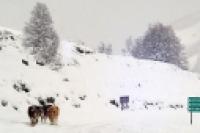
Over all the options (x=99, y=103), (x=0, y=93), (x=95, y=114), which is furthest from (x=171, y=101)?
(x=0, y=93)

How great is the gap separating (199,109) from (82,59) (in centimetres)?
3926

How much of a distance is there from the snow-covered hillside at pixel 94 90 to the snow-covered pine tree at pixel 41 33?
5.27 ft

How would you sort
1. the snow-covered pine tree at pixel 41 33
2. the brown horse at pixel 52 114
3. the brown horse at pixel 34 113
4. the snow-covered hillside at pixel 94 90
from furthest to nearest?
the snow-covered pine tree at pixel 41 33
the brown horse at pixel 52 114
the brown horse at pixel 34 113
the snow-covered hillside at pixel 94 90

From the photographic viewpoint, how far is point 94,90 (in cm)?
5391

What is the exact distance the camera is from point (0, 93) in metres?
39.1

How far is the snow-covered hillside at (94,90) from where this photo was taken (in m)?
26.4

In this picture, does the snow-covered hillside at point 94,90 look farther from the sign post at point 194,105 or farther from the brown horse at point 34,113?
the sign post at point 194,105

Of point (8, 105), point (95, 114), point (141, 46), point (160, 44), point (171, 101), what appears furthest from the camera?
point (141, 46)

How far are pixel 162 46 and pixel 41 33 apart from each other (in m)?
46.5

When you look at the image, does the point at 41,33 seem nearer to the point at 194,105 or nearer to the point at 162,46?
the point at 194,105

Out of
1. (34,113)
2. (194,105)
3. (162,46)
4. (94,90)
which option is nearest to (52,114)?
(34,113)

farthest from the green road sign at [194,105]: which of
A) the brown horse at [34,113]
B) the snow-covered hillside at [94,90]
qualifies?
the brown horse at [34,113]

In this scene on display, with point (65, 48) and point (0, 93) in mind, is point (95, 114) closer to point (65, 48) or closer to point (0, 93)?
point (0, 93)

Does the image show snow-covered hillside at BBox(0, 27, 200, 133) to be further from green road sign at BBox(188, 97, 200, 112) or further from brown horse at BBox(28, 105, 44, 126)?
green road sign at BBox(188, 97, 200, 112)
